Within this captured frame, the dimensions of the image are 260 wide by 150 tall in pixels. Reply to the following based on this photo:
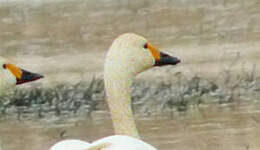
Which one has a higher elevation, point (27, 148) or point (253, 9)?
point (253, 9)

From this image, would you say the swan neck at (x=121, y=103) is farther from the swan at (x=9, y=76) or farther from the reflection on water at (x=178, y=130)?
the reflection on water at (x=178, y=130)

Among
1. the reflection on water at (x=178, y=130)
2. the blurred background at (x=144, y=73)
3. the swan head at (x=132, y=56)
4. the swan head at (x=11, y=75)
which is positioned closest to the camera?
the swan head at (x=132, y=56)

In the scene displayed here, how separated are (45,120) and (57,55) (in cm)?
47

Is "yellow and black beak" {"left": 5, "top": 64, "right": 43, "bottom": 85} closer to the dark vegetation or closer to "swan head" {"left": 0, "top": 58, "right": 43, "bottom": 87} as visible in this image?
Answer: "swan head" {"left": 0, "top": 58, "right": 43, "bottom": 87}

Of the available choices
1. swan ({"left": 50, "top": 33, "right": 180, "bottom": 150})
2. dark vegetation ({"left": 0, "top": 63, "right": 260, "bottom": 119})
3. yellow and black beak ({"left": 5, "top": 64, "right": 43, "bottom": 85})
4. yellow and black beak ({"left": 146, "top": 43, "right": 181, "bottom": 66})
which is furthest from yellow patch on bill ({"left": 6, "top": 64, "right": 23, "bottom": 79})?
dark vegetation ({"left": 0, "top": 63, "right": 260, "bottom": 119})

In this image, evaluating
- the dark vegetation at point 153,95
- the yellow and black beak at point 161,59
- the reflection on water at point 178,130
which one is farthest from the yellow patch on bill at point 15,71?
the dark vegetation at point 153,95

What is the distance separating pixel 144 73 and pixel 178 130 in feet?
1.86

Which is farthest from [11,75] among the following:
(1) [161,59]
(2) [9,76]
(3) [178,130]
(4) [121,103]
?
(3) [178,130]

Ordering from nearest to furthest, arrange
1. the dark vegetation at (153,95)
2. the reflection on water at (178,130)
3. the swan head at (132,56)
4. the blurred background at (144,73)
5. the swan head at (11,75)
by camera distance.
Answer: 1. the swan head at (132,56)
2. the swan head at (11,75)
3. the reflection on water at (178,130)
4. the blurred background at (144,73)
5. the dark vegetation at (153,95)

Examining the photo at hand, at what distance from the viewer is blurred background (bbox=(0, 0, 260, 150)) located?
838 centimetres

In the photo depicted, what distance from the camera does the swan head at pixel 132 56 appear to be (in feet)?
20.3

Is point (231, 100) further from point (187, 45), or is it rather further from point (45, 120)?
point (45, 120)

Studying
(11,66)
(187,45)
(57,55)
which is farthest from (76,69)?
(11,66)

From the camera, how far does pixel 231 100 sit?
852 cm
